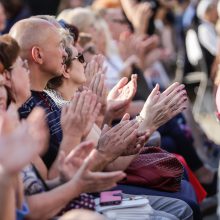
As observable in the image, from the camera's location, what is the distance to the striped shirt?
3637 millimetres

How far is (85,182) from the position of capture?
3.09 meters

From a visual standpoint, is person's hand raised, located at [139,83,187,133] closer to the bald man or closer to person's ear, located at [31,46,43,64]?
the bald man

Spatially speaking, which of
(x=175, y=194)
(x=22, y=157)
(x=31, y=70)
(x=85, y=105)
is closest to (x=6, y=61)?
(x=85, y=105)

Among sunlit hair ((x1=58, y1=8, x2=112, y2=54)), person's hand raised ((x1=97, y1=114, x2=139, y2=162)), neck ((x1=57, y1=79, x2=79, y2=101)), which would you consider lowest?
sunlit hair ((x1=58, y1=8, x2=112, y2=54))

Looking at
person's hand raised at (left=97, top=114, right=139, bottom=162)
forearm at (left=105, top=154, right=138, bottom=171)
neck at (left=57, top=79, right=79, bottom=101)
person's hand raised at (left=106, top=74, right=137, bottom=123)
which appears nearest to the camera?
Answer: person's hand raised at (left=97, top=114, right=139, bottom=162)

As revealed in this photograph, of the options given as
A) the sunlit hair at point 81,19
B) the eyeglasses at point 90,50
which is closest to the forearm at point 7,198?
the eyeglasses at point 90,50

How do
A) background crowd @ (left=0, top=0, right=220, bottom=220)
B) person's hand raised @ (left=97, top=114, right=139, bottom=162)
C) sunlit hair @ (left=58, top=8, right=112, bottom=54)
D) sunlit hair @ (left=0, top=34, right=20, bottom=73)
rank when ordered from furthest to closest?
sunlit hair @ (left=58, top=8, right=112, bottom=54) < person's hand raised @ (left=97, top=114, right=139, bottom=162) < sunlit hair @ (left=0, top=34, right=20, bottom=73) < background crowd @ (left=0, top=0, right=220, bottom=220)

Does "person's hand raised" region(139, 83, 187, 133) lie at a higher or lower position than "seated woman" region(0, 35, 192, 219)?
lower

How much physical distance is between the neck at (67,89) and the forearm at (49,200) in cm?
135

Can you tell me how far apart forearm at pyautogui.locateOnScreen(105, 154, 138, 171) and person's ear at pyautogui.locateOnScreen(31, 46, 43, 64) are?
65cm

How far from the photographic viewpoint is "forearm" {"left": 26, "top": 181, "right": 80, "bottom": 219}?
10.1 feet

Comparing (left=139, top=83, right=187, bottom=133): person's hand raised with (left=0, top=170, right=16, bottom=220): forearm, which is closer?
(left=0, top=170, right=16, bottom=220): forearm

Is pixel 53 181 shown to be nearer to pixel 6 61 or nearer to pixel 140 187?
pixel 6 61

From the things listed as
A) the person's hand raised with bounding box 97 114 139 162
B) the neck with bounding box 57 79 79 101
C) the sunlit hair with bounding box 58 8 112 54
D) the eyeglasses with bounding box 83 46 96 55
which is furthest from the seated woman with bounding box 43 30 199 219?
the sunlit hair with bounding box 58 8 112 54
